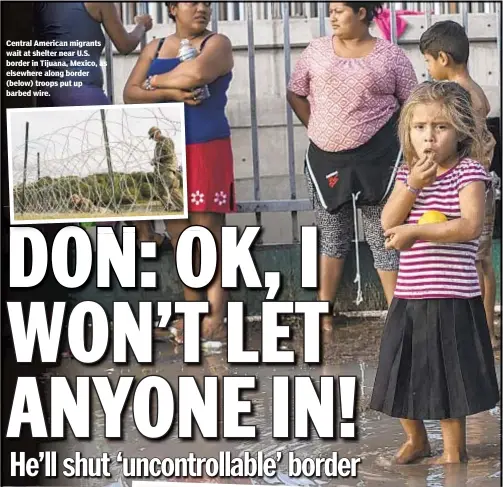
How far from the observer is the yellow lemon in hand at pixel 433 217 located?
3.57m

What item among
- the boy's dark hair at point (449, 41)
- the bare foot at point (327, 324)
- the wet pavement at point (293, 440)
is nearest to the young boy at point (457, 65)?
the boy's dark hair at point (449, 41)

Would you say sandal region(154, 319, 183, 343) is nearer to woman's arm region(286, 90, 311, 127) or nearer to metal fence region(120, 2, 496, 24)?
woman's arm region(286, 90, 311, 127)

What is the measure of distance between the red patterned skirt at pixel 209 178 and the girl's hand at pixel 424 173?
680mm

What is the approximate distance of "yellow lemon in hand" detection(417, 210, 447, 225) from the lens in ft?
11.7

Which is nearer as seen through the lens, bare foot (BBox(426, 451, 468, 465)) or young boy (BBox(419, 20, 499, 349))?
bare foot (BBox(426, 451, 468, 465))

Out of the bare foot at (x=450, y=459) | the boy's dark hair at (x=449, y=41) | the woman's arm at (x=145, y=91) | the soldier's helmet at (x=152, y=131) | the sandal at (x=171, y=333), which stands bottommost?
the bare foot at (x=450, y=459)

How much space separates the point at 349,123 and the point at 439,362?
2.98 ft

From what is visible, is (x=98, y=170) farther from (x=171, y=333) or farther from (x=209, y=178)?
(x=171, y=333)

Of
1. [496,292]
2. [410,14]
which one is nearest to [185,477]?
[496,292]

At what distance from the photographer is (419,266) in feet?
11.9

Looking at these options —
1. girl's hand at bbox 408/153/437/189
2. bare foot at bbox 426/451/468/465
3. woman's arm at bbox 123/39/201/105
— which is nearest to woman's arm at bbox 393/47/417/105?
girl's hand at bbox 408/153/437/189

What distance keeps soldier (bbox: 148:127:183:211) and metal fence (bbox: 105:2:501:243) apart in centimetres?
23

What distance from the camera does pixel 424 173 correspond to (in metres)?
3.59

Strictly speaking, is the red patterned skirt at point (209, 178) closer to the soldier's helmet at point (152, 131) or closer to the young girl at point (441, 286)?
the soldier's helmet at point (152, 131)
